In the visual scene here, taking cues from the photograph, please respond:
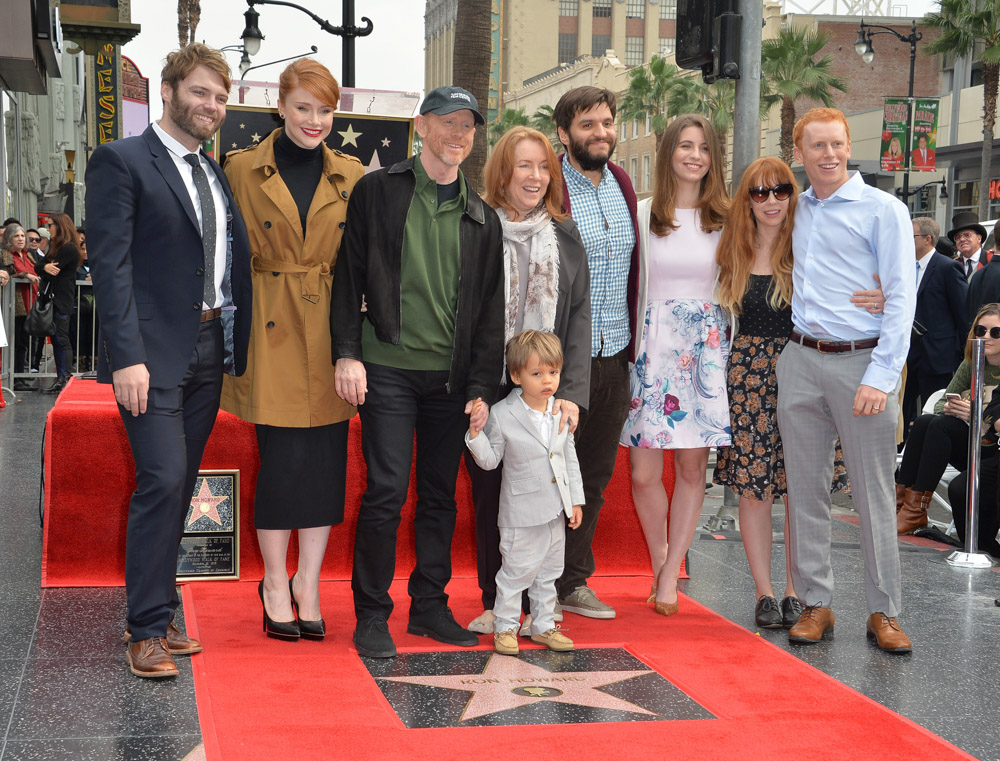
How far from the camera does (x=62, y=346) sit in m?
14.0

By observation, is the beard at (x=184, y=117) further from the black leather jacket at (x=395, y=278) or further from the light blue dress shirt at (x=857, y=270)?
the light blue dress shirt at (x=857, y=270)

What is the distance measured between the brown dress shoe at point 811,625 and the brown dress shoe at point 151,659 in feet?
8.29

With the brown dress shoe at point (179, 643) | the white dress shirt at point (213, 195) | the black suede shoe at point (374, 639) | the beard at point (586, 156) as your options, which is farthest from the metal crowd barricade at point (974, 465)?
the white dress shirt at point (213, 195)

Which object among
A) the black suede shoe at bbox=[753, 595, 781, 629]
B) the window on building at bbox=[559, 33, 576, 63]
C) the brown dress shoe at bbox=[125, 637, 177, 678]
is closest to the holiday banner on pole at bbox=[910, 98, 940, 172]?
the black suede shoe at bbox=[753, 595, 781, 629]

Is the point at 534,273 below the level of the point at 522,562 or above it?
above

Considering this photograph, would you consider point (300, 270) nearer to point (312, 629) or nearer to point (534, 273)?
point (534, 273)

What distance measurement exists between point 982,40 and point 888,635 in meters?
34.1

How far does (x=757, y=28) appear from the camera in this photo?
683cm

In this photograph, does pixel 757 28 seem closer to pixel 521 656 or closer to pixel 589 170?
pixel 589 170

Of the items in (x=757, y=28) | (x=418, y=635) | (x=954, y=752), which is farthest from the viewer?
(x=757, y=28)

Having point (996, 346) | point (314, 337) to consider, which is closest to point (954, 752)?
point (314, 337)

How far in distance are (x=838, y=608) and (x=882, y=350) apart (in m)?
1.49

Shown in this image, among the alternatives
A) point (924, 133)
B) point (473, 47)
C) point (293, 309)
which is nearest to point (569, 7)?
point (924, 133)

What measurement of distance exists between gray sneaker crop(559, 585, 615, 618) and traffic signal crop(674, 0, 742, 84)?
3400 millimetres
